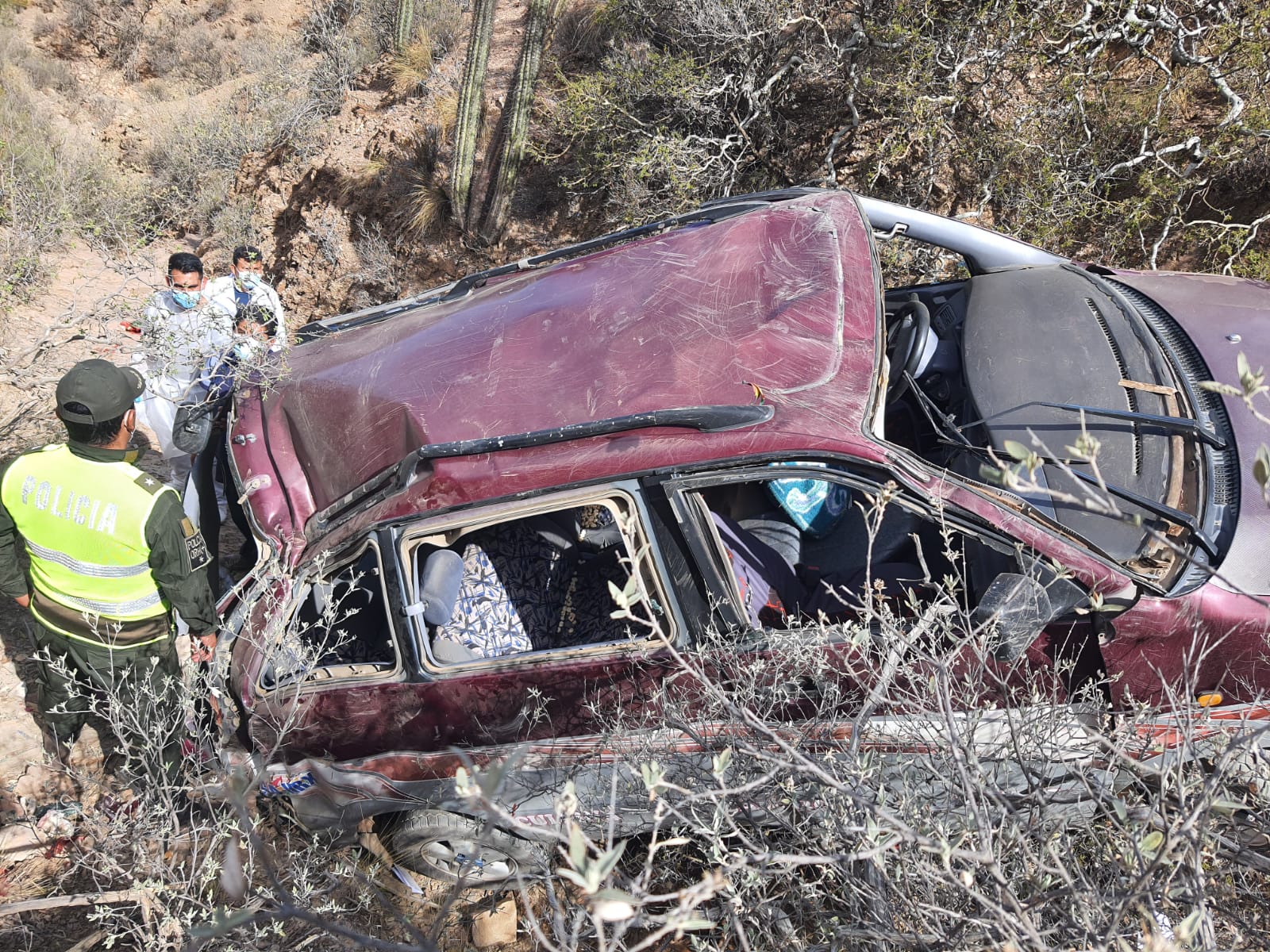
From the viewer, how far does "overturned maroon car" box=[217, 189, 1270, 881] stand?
2352 millimetres

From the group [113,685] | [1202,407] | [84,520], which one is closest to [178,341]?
[84,520]

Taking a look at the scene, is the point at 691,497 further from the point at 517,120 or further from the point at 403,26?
the point at 403,26

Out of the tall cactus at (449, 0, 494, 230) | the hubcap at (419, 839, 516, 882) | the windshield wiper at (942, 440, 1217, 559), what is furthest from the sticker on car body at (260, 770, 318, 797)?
the tall cactus at (449, 0, 494, 230)

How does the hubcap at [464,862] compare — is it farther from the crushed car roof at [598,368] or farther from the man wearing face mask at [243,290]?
the man wearing face mask at [243,290]

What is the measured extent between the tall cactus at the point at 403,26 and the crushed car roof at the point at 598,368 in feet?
20.0

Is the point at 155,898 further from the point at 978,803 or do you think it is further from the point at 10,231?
the point at 10,231

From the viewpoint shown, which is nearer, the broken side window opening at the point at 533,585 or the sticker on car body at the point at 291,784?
the sticker on car body at the point at 291,784

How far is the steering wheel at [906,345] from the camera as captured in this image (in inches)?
134

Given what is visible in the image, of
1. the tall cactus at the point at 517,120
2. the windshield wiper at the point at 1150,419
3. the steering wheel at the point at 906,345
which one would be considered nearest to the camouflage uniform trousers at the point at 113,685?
the steering wheel at the point at 906,345

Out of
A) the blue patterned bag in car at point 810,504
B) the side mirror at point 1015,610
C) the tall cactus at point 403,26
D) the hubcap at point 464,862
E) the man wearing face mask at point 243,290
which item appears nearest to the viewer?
the side mirror at point 1015,610

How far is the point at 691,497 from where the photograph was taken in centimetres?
248

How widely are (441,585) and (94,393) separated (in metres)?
1.34

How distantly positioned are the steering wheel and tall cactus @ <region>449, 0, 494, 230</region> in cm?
437

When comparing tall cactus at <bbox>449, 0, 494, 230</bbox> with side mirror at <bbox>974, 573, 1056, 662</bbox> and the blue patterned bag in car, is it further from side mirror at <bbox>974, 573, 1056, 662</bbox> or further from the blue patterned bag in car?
side mirror at <bbox>974, 573, 1056, 662</bbox>
